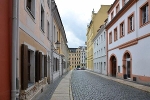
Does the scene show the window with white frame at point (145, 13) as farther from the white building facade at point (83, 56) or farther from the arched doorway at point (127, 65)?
the white building facade at point (83, 56)

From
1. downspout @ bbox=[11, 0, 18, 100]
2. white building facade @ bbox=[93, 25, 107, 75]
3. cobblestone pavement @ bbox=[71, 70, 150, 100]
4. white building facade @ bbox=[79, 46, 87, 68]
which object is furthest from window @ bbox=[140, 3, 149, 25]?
white building facade @ bbox=[79, 46, 87, 68]

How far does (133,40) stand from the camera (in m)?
18.9

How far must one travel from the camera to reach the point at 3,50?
5316mm

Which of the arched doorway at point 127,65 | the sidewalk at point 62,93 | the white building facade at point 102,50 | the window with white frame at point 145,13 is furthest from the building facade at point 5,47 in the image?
the white building facade at point 102,50

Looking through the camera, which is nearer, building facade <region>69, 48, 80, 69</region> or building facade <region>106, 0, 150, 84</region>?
building facade <region>106, 0, 150, 84</region>

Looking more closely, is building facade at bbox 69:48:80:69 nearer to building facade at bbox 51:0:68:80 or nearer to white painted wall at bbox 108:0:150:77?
building facade at bbox 51:0:68:80

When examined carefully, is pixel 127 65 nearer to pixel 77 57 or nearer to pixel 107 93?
pixel 107 93

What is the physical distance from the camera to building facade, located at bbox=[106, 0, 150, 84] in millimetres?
16234

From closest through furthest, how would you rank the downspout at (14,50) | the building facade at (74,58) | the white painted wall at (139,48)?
the downspout at (14,50)
the white painted wall at (139,48)
the building facade at (74,58)

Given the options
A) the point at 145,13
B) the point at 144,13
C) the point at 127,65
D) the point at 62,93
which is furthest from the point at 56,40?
the point at 62,93

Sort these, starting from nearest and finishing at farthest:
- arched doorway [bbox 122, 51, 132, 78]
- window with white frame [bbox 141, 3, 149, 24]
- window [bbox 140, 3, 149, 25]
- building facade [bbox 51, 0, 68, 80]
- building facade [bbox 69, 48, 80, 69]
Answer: window with white frame [bbox 141, 3, 149, 24] → window [bbox 140, 3, 149, 25] → building facade [bbox 51, 0, 68, 80] → arched doorway [bbox 122, 51, 132, 78] → building facade [bbox 69, 48, 80, 69]

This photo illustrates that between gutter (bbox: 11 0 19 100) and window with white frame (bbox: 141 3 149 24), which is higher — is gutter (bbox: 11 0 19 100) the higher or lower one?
the lower one

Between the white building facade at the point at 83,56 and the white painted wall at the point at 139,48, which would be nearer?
Answer: the white painted wall at the point at 139,48

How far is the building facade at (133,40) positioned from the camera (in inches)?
639
